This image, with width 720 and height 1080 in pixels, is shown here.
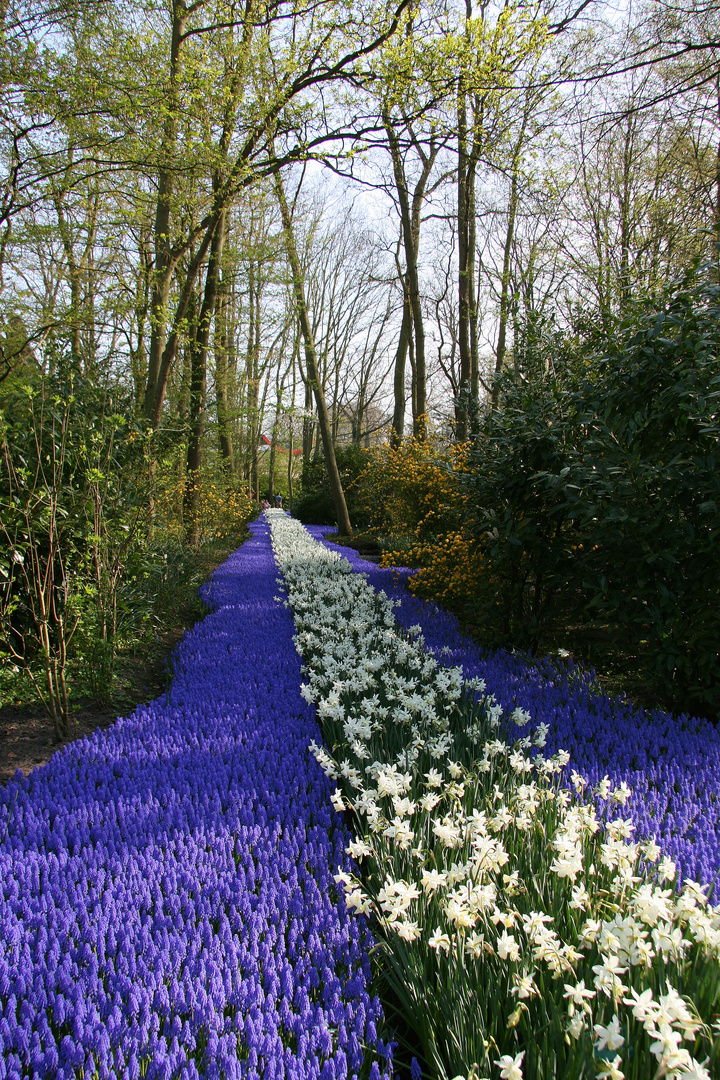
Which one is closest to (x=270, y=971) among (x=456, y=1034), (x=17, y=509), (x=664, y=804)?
(x=456, y=1034)

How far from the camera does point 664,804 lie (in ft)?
7.70

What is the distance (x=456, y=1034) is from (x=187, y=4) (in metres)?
13.3

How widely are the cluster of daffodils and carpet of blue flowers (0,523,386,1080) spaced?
6.7 inches

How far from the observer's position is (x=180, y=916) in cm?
173

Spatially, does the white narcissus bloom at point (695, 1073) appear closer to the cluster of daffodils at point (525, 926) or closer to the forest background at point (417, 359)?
the cluster of daffodils at point (525, 926)

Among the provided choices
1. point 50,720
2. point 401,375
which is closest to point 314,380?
point 401,375

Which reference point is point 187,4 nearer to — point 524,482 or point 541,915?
point 524,482

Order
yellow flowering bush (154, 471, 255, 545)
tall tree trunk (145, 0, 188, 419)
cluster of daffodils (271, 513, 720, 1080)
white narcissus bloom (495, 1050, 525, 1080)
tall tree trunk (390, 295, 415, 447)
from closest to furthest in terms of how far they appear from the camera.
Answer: white narcissus bloom (495, 1050, 525, 1080)
cluster of daffodils (271, 513, 720, 1080)
tall tree trunk (145, 0, 188, 419)
yellow flowering bush (154, 471, 255, 545)
tall tree trunk (390, 295, 415, 447)

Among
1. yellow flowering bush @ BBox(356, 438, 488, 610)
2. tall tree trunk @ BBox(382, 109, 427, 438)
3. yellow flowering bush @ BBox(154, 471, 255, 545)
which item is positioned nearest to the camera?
yellow flowering bush @ BBox(356, 438, 488, 610)

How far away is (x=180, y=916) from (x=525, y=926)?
1.05m

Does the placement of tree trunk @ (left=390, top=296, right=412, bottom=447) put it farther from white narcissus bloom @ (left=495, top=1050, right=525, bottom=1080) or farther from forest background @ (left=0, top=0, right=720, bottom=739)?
white narcissus bloom @ (left=495, top=1050, right=525, bottom=1080)

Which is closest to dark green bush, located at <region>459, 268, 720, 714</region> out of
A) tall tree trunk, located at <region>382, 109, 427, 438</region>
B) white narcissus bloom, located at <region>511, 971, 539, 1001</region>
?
white narcissus bloom, located at <region>511, 971, 539, 1001</region>

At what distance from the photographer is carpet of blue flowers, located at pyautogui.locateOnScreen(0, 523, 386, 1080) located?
4.38 feet

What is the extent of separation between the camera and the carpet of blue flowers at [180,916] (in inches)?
52.6
